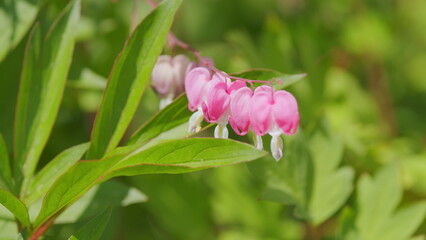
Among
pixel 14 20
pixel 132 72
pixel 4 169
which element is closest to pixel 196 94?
pixel 132 72

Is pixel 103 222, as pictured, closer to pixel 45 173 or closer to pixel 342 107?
pixel 45 173

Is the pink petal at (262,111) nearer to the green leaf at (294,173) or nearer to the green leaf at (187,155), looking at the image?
the green leaf at (187,155)

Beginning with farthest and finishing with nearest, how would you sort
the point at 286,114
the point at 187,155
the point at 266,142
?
the point at 266,142
the point at 286,114
the point at 187,155

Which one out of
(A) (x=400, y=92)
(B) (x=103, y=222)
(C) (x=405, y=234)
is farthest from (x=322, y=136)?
(A) (x=400, y=92)

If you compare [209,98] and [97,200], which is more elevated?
[209,98]

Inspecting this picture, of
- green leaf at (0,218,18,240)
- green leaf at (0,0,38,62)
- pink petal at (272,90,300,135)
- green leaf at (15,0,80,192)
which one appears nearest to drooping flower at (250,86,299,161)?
pink petal at (272,90,300,135)

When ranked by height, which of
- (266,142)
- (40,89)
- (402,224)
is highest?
(40,89)

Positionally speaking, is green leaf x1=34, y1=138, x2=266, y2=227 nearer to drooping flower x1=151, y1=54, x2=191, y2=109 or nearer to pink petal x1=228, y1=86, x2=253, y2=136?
pink petal x1=228, y1=86, x2=253, y2=136

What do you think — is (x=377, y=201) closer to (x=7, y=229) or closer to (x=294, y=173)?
(x=294, y=173)
